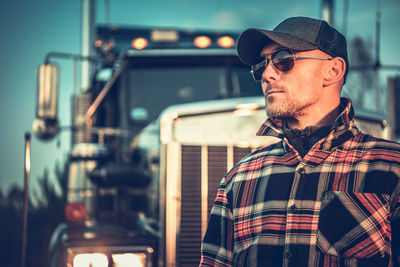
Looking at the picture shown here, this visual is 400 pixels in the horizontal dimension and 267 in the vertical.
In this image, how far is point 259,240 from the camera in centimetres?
199

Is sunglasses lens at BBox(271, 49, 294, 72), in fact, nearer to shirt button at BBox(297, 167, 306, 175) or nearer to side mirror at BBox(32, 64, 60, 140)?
shirt button at BBox(297, 167, 306, 175)

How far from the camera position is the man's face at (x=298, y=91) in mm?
2107

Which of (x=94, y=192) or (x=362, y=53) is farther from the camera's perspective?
(x=362, y=53)

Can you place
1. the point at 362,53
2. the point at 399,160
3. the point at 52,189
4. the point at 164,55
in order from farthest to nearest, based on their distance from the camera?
the point at 362,53 → the point at 52,189 → the point at 164,55 → the point at 399,160

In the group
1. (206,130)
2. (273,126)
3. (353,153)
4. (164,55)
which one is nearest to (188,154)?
(206,130)

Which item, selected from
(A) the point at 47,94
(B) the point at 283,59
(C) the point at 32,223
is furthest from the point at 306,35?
(C) the point at 32,223

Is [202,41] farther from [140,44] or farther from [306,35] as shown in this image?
[306,35]

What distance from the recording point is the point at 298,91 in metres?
2.11

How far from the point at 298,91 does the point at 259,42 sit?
0.89 ft

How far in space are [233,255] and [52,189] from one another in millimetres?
10598

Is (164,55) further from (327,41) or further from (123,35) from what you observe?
(327,41)

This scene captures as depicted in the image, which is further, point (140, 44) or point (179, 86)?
point (140, 44)

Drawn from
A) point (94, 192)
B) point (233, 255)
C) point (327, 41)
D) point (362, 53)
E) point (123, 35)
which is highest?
point (362, 53)

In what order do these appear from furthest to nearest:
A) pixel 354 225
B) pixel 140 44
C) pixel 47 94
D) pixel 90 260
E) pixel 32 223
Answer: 1. pixel 32 223
2. pixel 140 44
3. pixel 47 94
4. pixel 90 260
5. pixel 354 225
